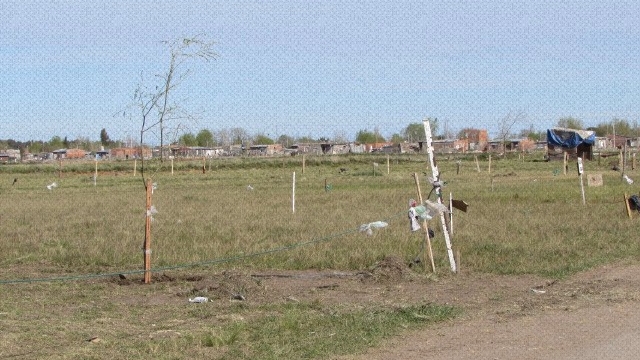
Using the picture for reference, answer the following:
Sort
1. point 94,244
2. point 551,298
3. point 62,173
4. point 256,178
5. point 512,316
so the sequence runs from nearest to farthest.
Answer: point 512,316
point 551,298
point 94,244
point 256,178
point 62,173

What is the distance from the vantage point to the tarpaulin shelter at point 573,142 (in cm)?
6172

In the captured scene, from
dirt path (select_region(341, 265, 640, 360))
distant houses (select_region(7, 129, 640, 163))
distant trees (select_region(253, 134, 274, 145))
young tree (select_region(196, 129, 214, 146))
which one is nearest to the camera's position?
dirt path (select_region(341, 265, 640, 360))

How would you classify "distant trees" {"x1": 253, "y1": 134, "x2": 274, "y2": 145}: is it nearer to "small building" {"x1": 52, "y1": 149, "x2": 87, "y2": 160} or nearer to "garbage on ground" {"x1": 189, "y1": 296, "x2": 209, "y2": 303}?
"small building" {"x1": 52, "y1": 149, "x2": 87, "y2": 160}

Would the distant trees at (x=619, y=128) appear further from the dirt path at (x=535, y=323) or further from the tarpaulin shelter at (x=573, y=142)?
the dirt path at (x=535, y=323)

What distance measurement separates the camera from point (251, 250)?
16109 mm

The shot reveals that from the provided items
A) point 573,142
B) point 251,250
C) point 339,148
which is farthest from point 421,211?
point 339,148

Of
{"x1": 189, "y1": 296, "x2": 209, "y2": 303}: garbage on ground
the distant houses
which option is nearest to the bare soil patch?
{"x1": 189, "y1": 296, "x2": 209, "y2": 303}: garbage on ground

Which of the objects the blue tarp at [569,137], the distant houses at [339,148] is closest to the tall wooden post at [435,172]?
the blue tarp at [569,137]

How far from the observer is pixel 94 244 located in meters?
17.5

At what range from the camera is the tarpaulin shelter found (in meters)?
61.7

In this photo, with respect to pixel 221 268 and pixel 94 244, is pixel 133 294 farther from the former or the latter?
pixel 94 244

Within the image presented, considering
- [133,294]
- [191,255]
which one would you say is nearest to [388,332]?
[133,294]

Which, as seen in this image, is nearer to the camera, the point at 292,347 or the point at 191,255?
the point at 292,347

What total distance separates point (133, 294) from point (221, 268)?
248cm
